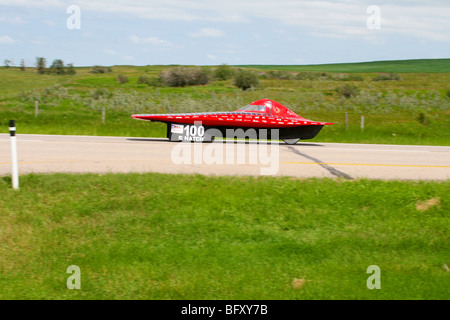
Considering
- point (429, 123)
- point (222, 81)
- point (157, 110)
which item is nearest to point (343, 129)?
point (429, 123)

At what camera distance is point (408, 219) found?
8289mm

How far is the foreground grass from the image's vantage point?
243 inches

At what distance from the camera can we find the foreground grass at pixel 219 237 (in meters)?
6.18

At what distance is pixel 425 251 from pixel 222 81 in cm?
6954

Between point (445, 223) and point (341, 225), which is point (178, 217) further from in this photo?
point (445, 223)

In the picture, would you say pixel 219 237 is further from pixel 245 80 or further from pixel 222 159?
pixel 245 80

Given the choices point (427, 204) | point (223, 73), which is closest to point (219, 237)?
point (427, 204)

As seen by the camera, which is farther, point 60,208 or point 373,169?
point 373,169

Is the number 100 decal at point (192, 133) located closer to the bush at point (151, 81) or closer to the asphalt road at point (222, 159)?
the asphalt road at point (222, 159)

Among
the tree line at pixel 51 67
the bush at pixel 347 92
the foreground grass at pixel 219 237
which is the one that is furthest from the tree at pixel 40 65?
the foreground grass at pixel 219 237

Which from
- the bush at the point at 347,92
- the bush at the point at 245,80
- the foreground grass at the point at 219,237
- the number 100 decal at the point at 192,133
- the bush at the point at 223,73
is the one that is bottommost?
the foreground grass at the point at 219,237

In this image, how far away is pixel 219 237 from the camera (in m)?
7.45

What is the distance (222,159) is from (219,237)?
17.1ft

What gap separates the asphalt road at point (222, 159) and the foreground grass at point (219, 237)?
1333mm
